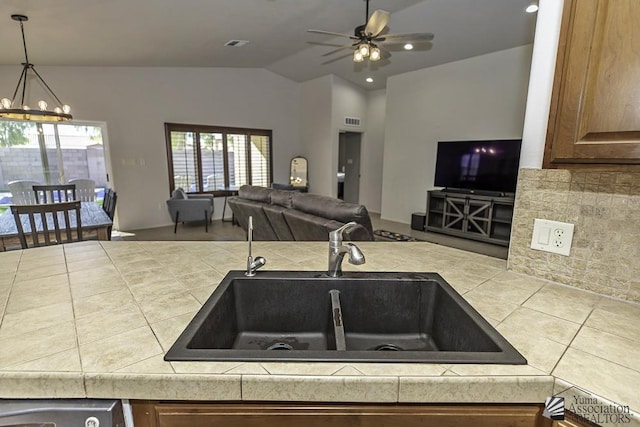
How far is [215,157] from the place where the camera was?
6766 mm

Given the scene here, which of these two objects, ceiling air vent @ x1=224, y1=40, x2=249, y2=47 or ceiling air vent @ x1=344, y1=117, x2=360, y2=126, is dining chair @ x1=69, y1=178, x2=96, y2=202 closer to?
ceiling air vent @ x1=224, y1=40, x2=249, y2=47

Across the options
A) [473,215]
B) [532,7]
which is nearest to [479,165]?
[473,215]

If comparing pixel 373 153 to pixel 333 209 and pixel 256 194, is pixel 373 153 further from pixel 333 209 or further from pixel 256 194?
pixel 333 209

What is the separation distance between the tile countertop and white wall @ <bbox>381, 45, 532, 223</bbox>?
452cm

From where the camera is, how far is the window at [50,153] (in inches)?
190

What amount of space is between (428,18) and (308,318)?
4.64 meters

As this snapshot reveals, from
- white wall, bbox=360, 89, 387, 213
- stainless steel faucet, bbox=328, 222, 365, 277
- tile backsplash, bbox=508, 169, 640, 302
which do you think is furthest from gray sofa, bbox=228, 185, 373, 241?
white wall, bbox=360, 89, 387, 213

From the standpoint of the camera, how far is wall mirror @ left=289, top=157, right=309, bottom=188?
301 inches

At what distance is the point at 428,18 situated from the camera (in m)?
4.30

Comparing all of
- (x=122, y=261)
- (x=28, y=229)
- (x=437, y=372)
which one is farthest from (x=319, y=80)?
(x=437, y=372)

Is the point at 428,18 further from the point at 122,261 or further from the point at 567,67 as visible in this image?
the point at 122,261

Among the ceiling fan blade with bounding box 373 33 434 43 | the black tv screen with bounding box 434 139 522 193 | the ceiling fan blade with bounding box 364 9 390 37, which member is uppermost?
the ceiling fan blade with bounding box 364 9 390 37

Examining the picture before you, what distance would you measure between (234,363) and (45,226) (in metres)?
2.65

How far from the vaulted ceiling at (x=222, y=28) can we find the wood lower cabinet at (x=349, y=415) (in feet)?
12.7
